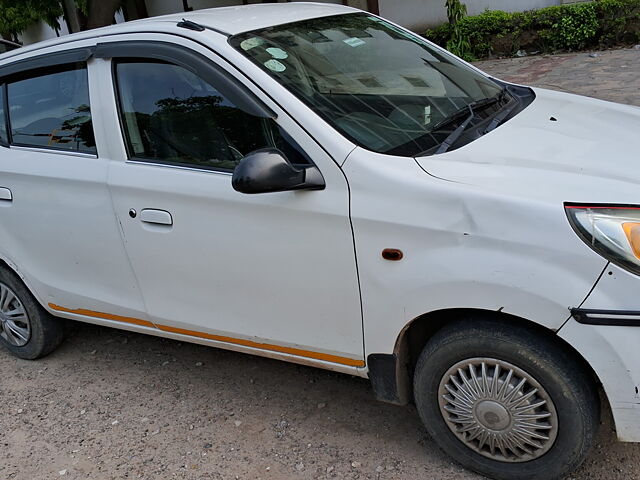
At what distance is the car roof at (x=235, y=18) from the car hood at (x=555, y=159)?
1.17 m

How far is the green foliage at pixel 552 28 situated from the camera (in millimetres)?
10250

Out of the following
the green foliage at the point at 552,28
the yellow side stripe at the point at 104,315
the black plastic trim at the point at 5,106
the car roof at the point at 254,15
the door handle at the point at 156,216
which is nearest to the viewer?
the door handle at the point at 156,216

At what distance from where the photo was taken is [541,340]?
243 centimetres

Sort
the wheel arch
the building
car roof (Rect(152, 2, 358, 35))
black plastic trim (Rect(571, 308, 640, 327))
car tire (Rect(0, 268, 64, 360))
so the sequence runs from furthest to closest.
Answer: the building < car tire (Rect(0, 268, 64, 360)) < car roof (Rect(152, 2, 358, 35)) < the wheel arch < black plastic trim (Rect(571, 308, 640, 327))

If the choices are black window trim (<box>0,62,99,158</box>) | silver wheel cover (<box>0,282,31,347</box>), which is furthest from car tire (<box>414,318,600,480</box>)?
silver wheel cover (<box>0,282,31,347</box>)

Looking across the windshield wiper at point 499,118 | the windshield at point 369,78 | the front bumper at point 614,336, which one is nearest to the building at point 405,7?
the windshield at point 369,78

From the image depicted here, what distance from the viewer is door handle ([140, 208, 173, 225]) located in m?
3.06

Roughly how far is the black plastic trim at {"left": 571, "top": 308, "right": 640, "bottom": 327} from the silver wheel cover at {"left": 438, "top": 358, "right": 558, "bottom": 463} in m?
0.33

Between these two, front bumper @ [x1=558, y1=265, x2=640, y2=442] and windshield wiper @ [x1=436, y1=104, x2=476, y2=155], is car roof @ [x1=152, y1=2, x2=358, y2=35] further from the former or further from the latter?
front bumper @ [x1=558, y1=265, x2=640, y2=442]

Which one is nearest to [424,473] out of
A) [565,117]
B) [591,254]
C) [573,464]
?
[573,464]

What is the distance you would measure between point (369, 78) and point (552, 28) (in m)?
8.64

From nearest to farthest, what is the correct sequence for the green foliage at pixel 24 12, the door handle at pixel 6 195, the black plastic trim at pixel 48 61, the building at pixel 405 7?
1. the black plastic trim at pixel 48 61
2. the door handle at pixel 6 195
3. the green foliage at pixel 24 12
4. the building at pixel 405 7

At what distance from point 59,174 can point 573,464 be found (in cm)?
268

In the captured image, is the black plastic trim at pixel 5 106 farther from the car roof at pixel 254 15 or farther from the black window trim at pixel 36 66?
the car roof at pixel 254 15
